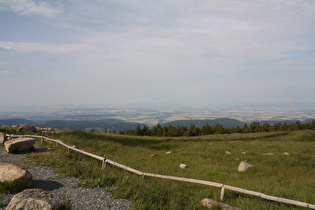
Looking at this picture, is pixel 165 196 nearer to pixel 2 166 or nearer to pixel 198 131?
pixel 2 166

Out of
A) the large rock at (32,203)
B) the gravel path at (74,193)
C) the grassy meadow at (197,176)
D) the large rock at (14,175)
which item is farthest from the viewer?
the grassy meadow at (197,176)

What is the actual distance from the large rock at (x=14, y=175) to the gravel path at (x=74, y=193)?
59 cm

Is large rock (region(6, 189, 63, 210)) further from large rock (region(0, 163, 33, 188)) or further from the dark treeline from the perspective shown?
the dark treeline

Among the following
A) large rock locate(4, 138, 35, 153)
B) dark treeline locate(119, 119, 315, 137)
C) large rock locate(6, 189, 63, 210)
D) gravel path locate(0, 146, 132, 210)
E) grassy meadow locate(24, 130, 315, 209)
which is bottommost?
dark treeline locate(119, 119, 315, 137)

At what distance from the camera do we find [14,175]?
7.69 metres

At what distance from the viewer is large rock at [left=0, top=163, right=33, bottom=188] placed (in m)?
7.61

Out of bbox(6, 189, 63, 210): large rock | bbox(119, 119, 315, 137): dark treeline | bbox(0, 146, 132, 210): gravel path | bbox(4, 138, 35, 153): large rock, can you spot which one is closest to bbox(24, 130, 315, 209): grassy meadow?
bbox(0, 146, 132, 210): gravel path

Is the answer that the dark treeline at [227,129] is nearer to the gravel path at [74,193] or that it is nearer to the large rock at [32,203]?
the gravel path at [74,193]

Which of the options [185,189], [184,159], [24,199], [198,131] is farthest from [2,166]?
[198,131]

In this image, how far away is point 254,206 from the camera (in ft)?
24.7

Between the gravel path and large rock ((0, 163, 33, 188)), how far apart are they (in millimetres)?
592

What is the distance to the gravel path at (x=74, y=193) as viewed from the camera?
22.9 feet

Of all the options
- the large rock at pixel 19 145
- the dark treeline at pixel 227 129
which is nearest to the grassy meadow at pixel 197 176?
the large rock at pixel 19 145

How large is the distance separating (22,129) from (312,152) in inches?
1390
